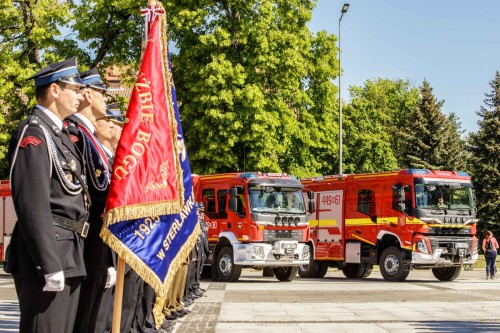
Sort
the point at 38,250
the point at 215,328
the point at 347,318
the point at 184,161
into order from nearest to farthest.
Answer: the point at 38,250
the point at 184,161
the point at 215,328
the point at 347,318

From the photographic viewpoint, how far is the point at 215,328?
11414 millimetres

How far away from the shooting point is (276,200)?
23.2 m

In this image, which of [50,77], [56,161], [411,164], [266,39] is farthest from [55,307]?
[411,164]

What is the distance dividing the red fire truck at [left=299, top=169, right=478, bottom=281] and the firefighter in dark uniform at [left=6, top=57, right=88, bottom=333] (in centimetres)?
1878

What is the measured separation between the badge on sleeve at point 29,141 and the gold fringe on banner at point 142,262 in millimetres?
993

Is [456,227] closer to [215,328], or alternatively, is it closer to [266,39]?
[266,39]

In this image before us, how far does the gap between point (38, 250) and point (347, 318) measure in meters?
8.94

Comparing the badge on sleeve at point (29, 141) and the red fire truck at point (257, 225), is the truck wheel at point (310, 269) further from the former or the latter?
the badge on sleeve at point (29, 141)

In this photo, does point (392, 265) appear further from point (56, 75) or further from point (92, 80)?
point (56, 75)

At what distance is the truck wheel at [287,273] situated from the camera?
24692 millimetres

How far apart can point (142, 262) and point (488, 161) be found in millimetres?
51840

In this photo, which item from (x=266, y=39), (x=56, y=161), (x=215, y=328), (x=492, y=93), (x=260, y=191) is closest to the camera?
(x=56, y=161)

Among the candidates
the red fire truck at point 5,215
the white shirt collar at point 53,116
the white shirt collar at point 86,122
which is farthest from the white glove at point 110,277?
the red fire truck at point 5,215

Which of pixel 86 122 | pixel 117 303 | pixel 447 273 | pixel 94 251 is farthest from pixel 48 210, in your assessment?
pixel 447 273
